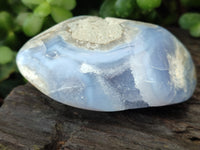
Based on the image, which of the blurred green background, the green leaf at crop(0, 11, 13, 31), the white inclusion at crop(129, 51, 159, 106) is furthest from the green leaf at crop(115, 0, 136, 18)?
the green leaf at crop(0, 11, 13, 31)

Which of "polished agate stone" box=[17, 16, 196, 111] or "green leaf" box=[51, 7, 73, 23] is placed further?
"green leaf" box=[51, 7, 73, 23]

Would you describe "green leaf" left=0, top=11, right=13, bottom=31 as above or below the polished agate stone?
below

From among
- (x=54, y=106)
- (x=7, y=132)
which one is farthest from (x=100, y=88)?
(x=7, y=132)

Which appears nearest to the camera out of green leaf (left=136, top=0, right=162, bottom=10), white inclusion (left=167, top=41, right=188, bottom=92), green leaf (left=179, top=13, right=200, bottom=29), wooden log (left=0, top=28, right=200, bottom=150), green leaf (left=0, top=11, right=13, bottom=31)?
wooden log (left=0, top=28, right=200, bottom=150)

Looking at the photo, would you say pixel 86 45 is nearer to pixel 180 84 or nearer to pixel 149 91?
pixel 149 91

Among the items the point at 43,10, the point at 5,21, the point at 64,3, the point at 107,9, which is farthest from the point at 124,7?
the point at 5,21

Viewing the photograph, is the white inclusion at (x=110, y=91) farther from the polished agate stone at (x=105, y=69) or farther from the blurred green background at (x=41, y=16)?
the blurred green background at (x=41, y=16)

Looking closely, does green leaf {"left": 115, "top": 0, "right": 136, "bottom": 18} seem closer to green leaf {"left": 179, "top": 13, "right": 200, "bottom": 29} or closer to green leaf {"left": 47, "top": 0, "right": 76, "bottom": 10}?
green leaf {"left": 47, "top": 0, "right": 76, "bottom": 10}
